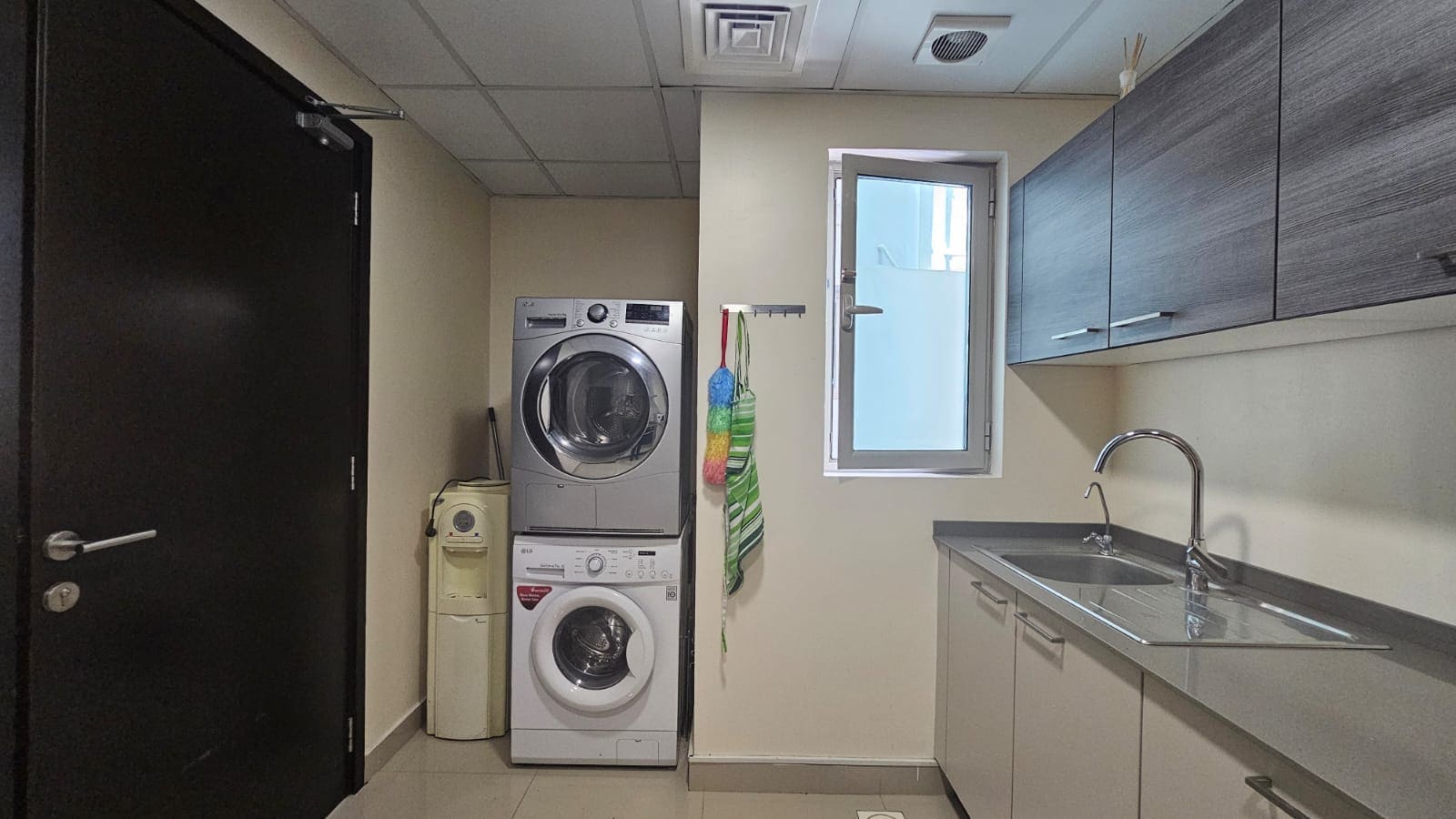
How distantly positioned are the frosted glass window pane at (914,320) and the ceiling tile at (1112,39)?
0.45 meters

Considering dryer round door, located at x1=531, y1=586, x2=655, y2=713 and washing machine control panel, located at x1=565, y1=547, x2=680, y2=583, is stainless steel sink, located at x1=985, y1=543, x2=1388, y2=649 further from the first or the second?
dryer round door, located at x1=531, y1=586, x2=655, y2=713

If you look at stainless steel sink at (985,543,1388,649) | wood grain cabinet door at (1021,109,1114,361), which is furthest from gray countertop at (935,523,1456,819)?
wood grain cabinet door at (1021,109,1114,361)

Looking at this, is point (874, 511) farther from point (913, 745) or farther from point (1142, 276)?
point (1142, 276)

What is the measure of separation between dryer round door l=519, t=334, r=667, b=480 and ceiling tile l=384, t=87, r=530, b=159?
3.01 feet

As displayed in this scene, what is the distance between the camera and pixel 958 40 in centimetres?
195

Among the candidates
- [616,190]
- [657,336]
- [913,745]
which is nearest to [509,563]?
[657,336]

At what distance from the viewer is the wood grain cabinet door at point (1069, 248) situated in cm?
174

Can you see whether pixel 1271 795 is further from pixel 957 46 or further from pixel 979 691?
pixel 957 46

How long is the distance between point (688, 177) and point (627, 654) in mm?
2167

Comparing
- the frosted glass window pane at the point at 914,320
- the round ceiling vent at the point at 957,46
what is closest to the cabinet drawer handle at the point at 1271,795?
the frosted glass window pane at the point at 914,320

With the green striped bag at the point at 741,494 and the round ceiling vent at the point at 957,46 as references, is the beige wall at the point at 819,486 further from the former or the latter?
the round ceiling vent at the point at 957,46

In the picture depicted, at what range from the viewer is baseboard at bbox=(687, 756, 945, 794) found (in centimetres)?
229

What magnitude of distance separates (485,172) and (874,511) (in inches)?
93.7

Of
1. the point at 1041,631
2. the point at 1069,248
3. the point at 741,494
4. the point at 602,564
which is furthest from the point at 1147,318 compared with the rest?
the point at 602,564
